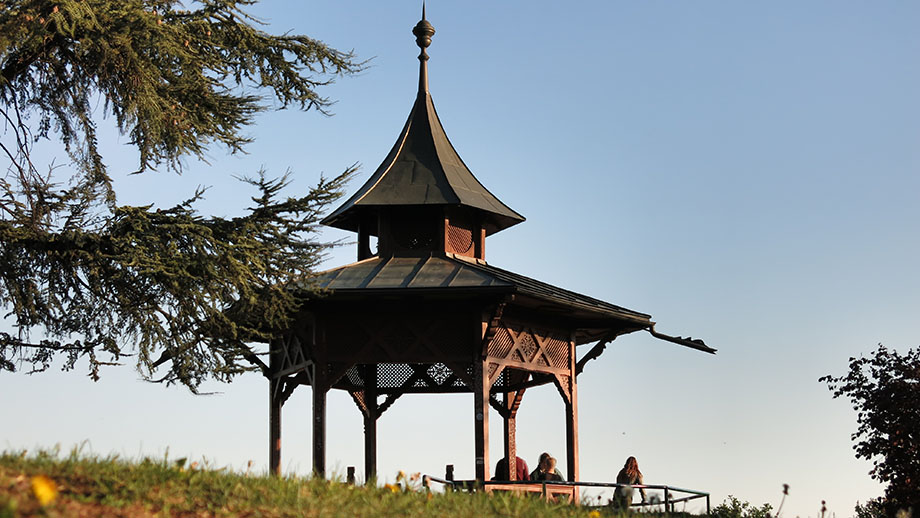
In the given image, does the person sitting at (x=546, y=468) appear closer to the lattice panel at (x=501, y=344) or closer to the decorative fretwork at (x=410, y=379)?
the lattice panel at (x=501, y=344)

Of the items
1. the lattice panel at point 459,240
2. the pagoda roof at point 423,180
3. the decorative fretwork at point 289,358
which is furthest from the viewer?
the lattice panel at point 459,240

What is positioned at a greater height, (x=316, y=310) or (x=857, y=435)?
(x=316, y=310)

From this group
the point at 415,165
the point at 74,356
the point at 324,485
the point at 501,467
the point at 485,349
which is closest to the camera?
the point at 324,485

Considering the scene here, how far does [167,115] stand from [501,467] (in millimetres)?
8735

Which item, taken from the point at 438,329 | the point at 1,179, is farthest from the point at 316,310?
the point at 1,179

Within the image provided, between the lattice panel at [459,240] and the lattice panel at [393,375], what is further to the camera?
the lattice panel at [393,375]

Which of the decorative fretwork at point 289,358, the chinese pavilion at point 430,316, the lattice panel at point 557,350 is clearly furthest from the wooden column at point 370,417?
the lattice panel at point 557,350

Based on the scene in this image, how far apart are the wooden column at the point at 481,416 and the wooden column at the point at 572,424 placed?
240 cm

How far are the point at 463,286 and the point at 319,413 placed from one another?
3243 mm

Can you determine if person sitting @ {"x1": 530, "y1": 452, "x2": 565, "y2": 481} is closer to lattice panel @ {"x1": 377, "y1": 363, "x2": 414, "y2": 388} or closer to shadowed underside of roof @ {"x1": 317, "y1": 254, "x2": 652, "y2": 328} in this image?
shadowed underside of roof @ {"x1": 317, "y1": 254, "x2": 652, "y2": 328}

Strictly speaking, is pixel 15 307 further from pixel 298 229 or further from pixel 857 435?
pixel 857 435

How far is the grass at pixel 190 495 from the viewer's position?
8.48 m

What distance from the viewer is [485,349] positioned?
18.2 metres

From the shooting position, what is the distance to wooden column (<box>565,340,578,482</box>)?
19.8 m
